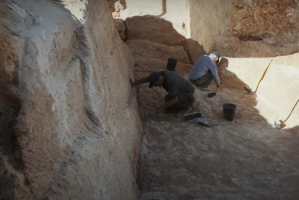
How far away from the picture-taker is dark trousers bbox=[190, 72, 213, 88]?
6789 millimetres

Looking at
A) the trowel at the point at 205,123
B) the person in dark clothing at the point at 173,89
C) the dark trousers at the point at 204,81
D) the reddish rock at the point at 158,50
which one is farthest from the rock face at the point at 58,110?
the reddish rock at the point at 158,50

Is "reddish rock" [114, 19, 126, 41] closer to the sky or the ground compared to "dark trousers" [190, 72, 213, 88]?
closer to the sky

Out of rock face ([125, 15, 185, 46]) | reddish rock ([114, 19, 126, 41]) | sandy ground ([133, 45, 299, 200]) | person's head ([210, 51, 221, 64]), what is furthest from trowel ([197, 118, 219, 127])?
reddish rock ([114, 19, 126, 41])

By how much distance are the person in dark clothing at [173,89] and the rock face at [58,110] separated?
1.68 meters

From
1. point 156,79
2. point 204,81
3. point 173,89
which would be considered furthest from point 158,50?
point 156,79

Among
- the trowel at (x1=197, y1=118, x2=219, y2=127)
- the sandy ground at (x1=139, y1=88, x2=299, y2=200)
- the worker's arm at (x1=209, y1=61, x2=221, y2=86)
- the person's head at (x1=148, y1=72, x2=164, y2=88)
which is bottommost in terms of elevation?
the sandy ground at (x1=139, y1=88, x2=299, y2=200)

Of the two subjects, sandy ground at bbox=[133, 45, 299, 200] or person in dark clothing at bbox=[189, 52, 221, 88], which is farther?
person in dark clothing at bbox=[189, 52, 221, 88]

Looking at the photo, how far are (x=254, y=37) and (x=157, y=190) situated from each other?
A: 483 centimetres

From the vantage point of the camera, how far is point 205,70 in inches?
263

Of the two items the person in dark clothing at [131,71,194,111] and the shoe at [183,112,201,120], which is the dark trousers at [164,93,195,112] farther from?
the shoe at [183,112,201,120]

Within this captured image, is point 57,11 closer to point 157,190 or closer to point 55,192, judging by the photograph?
point 55,192

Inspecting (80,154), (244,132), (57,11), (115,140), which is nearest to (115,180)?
(115,140)

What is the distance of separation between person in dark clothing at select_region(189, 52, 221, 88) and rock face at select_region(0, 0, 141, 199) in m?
3.25

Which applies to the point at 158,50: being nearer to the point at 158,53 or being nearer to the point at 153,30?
the point at 158,53
